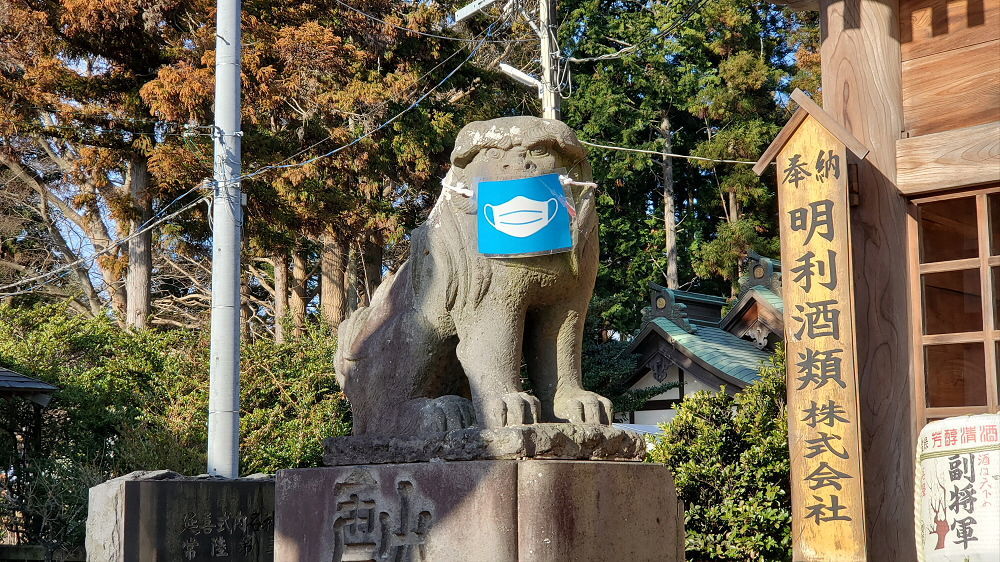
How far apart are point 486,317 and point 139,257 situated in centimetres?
1077

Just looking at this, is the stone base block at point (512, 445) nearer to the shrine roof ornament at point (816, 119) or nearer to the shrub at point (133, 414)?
the shrine roof ornament at point (816, 119)

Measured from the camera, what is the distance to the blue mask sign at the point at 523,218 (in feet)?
12.8

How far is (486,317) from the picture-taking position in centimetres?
398

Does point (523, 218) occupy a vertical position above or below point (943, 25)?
below

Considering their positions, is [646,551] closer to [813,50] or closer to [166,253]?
[166,253]

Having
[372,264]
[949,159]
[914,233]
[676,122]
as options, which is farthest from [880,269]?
[676,122]

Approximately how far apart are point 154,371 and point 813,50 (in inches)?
538

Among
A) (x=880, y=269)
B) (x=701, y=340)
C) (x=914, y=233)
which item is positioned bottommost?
(x=880, y=269)

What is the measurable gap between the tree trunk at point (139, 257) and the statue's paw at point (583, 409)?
1060cm

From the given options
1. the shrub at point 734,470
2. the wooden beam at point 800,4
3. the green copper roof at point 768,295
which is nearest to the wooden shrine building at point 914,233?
the wooden beam at point 800,4

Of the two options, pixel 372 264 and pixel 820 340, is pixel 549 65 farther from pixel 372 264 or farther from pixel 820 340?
pixel 820 340

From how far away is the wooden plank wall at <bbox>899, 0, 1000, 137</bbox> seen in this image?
4996 mm

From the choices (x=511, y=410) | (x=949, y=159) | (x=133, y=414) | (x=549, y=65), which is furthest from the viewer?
(x=549, y=65)

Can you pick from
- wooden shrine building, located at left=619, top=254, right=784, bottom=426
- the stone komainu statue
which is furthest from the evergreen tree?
the stone komainu statue
